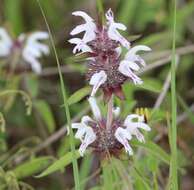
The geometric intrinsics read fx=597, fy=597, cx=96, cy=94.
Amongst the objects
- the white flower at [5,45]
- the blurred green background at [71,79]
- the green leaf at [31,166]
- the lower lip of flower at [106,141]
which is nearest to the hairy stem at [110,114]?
the lower lip of flower at [106,141]

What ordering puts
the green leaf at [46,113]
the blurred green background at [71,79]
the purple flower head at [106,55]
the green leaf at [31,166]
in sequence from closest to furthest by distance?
1. the purple flower head at [106,55]
2. the green leaf at [31,166]
3. the green leaf at [46,113]
4. the blurred green background at [71,79]

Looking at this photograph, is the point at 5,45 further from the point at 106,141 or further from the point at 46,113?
the point at 106,141

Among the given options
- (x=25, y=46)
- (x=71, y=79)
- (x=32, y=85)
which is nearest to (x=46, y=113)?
(x=32, y=85)

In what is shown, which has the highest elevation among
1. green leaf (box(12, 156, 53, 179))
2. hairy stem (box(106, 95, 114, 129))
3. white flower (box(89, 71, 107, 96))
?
white flower (box(89, 71, 107, 96))

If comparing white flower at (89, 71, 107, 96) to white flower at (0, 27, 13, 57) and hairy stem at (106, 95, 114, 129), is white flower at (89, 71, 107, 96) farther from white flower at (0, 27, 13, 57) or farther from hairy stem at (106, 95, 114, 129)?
white flower at (0, 27, 13, 57)

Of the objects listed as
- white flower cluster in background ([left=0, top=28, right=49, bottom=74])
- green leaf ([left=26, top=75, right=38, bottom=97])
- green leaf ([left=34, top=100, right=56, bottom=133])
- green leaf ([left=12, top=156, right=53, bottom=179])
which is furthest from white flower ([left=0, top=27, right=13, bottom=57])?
green leaf ([left=12, top=156, right=53, bottom=179])

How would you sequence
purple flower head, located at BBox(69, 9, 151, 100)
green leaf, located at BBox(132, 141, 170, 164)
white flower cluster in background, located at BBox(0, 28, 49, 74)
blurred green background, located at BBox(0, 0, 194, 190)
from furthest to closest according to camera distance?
white flower cluster in background, located at BBox(0, 28, 49, 74) → blurred green background, located at BBox(0, 0, 194, 190) → green leaf, located at BBox(132, 141, 170, 164) → purple flower head, located at BBox(69, 9, 151, 100)

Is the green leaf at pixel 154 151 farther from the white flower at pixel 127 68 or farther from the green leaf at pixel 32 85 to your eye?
the green leaf at pixel 32 85

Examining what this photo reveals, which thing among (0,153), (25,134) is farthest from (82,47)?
(25,134)

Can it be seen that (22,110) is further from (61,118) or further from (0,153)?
(0,153)
